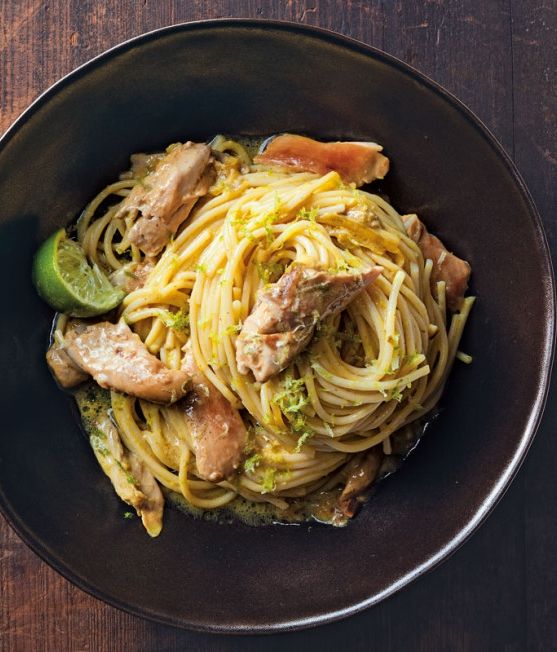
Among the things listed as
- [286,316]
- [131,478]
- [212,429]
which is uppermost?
[286,316]

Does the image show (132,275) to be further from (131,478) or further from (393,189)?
(393,189)

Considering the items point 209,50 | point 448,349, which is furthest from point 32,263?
point 448,349

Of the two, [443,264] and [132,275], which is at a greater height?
[132,275]

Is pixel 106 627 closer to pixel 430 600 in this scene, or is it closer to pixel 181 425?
pixel 181 425

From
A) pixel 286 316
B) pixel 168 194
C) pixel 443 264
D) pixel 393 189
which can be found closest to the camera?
pixel 286 316

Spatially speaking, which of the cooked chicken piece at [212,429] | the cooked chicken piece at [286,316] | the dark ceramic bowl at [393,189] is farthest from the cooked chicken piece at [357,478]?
the cooked chicken piece at [286,316]

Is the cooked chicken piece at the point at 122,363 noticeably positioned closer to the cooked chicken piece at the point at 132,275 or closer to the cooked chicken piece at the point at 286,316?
the cooked chicken piece at the point at 132,275

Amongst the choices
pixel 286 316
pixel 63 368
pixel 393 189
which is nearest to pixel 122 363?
pixel 63 368
